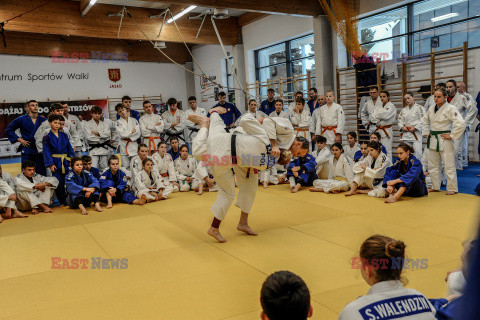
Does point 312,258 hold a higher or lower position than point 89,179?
lower

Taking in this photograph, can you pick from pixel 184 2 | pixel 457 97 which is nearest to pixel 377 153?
pixel 457 97

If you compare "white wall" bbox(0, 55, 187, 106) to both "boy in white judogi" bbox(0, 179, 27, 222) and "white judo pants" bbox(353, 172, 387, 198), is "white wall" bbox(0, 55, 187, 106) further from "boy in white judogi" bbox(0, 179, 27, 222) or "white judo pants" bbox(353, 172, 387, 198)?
"white judo pants" bbox(353, 172, 387, 198)

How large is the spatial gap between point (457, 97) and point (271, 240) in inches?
199

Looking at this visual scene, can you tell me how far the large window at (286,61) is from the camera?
39.1ft

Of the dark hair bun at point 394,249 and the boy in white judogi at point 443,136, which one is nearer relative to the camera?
the dark hair bun at point 394,249

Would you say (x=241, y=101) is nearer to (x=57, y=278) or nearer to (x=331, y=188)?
(x=331, y=188)

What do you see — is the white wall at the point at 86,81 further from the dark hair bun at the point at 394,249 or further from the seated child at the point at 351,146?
the dark hair bun at the point at 394,249

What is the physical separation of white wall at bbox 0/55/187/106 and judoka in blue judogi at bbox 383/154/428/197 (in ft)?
42.0

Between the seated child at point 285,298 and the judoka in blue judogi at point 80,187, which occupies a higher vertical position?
the seated child at point 285,298

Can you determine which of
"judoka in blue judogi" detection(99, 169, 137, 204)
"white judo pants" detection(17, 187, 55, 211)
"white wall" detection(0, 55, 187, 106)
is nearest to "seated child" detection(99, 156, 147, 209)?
"judoka in blue judogi" detection(99, 169, 137, 204)

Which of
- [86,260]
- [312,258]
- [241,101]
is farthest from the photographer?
[241,101]

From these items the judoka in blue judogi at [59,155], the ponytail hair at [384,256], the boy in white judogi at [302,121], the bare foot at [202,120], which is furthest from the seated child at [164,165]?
the ponytail hair at [384,256]

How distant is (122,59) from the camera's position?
52.9ft

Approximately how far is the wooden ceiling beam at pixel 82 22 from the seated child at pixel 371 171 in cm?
704
